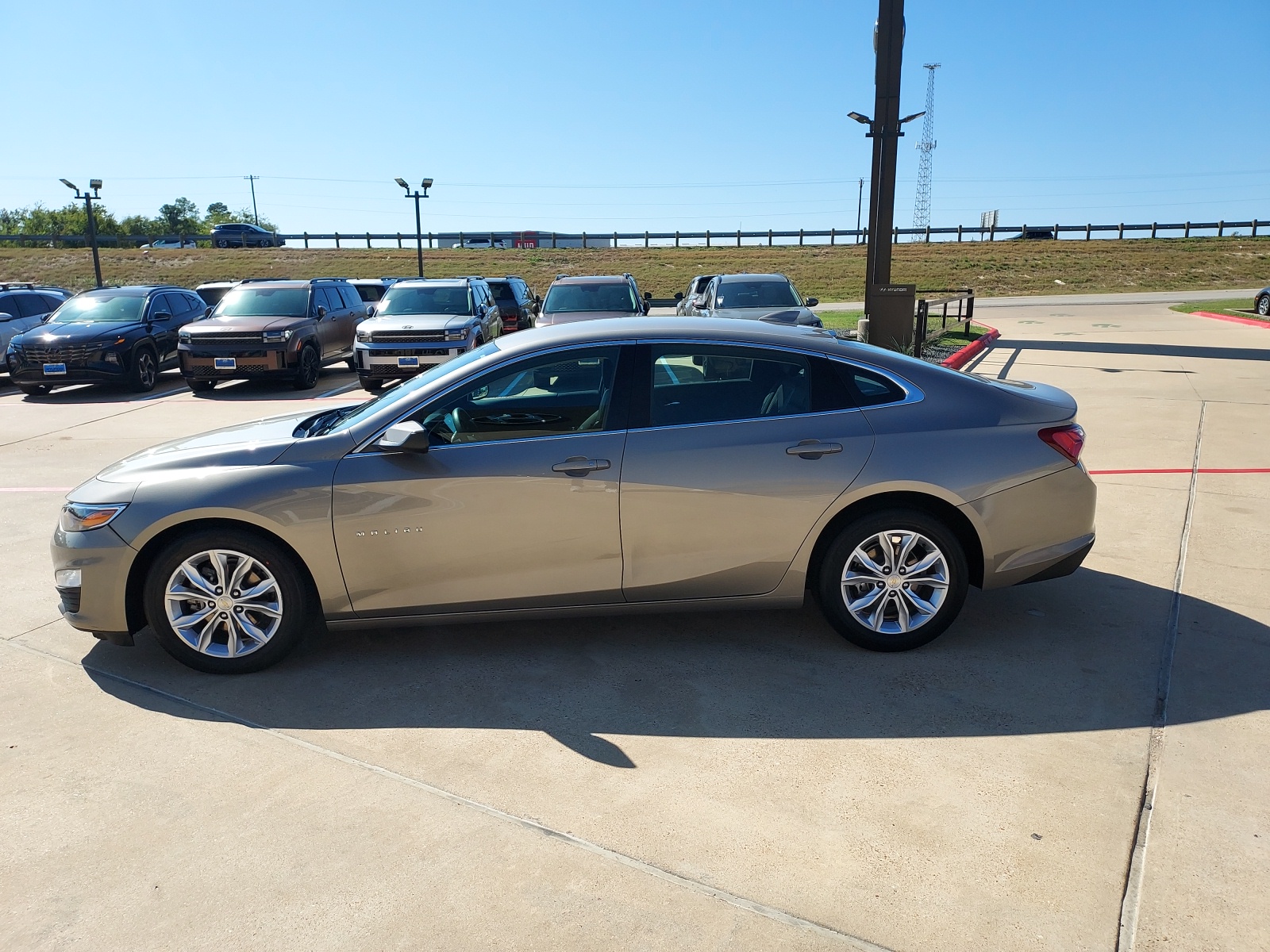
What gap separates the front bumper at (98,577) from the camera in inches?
174

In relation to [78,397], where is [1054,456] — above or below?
above

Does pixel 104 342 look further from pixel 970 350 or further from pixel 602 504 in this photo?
pixel 970 350

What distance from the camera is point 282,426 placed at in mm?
5051

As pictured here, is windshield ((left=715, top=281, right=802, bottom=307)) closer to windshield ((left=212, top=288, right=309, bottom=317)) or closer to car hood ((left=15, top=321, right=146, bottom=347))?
windshield ((left=212, top=288, right=309, bottom=317))

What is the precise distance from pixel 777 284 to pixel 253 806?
1456 cm

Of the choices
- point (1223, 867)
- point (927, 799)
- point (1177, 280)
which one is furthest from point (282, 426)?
point (1177, 280)

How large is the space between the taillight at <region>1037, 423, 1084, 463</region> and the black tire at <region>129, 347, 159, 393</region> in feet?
47.1

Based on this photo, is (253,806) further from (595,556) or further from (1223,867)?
(1223,867)

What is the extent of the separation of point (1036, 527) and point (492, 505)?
8.36 feet

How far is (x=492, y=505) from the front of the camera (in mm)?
4391

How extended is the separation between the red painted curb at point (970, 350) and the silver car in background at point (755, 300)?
2.19 m

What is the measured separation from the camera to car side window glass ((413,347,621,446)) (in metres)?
4.52

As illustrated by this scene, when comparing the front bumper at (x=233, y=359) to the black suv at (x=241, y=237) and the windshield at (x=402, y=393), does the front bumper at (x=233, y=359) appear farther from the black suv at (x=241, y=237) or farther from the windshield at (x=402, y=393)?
the black suv at (x=241, y=237)

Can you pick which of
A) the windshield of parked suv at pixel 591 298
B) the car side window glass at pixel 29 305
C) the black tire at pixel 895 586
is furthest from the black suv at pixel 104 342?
the black tire at pixel 895 586
